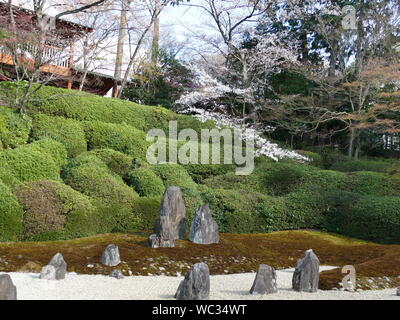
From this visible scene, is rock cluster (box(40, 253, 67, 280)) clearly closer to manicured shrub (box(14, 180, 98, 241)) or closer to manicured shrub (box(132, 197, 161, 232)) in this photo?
manicured shrub (box(14, 180, 98, 241))

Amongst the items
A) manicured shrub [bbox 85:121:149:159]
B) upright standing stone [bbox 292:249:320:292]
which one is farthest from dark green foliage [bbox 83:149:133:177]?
upright standing stone [bbox 292:249:320:292]

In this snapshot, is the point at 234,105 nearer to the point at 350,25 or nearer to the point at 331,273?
the point at 350,25

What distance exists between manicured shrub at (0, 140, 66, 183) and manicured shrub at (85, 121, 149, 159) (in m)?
2.38

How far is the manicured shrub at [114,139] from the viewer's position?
12.9m

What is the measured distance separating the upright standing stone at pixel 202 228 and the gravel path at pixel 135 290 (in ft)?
5.14

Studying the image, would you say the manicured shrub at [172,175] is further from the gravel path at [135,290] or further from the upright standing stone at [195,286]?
the upright standing stone at [195,286]

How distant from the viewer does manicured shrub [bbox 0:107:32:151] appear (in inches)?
442

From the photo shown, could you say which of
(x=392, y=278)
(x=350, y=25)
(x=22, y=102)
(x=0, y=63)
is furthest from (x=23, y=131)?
(x=350, y=25)

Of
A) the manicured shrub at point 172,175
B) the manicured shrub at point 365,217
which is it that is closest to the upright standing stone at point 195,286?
the manicured shrub at point 172,175

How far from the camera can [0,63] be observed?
52.0ft

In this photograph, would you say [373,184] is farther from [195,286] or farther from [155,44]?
[155,44]

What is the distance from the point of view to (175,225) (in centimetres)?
800

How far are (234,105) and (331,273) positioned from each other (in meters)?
13.0
